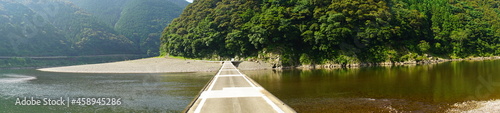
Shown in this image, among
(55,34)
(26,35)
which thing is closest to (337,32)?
(26,35)

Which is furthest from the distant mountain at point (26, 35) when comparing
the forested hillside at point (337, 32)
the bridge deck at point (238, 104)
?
the bridge deck at point (238, 104)

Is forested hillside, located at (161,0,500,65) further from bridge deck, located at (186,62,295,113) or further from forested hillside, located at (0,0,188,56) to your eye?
forested hillside, located at (0,0,188,56)

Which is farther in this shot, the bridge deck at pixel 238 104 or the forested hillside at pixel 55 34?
the forested hillside at pixel 55 34

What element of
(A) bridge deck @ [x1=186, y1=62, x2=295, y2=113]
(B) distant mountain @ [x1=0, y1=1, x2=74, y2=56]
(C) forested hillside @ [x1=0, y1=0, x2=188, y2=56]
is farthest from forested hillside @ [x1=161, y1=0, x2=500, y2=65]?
(C) forested hillside @ [x1=0, y1=0, x2=188, y2=56]

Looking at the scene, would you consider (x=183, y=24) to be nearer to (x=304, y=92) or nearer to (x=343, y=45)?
(x=343, y=45)

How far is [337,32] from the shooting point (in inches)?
2398

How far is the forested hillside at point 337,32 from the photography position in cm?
6303

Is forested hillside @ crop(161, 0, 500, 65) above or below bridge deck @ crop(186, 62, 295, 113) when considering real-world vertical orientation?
above

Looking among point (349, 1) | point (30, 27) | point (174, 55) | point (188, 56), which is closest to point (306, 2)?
point (349, 1)

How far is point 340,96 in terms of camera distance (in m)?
20.3

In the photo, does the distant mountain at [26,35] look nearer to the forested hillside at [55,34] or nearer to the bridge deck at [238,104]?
the forested hillside at [55,34]

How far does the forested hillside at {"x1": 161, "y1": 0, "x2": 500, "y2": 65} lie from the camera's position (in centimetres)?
6303

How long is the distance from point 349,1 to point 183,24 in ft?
168

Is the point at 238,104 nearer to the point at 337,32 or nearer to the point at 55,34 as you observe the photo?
the point at 337,32
